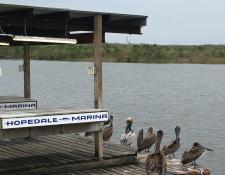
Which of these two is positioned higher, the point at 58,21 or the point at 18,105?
the point at 58,21

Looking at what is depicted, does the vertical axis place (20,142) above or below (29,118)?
below

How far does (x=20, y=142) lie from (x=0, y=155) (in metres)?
1.66

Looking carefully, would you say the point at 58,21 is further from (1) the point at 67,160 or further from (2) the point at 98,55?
(1) the point at 67,160

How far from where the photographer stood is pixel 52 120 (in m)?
11.4

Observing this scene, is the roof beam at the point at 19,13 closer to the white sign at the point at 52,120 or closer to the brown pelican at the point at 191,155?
the white sign at the point at 52,120

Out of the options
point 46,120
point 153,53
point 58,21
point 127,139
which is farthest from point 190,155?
point 153,53

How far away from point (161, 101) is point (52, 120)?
29.2 m

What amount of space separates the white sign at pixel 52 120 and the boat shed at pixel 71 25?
0.38 feet

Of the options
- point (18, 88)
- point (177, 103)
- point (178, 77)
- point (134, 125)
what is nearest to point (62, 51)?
point (178, 77)

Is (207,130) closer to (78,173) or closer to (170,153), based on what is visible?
(170,153)

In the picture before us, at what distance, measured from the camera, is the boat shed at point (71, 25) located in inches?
450

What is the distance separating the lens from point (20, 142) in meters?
14.5

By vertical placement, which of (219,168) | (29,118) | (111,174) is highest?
(29,118)

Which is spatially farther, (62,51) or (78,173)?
(62,51)
